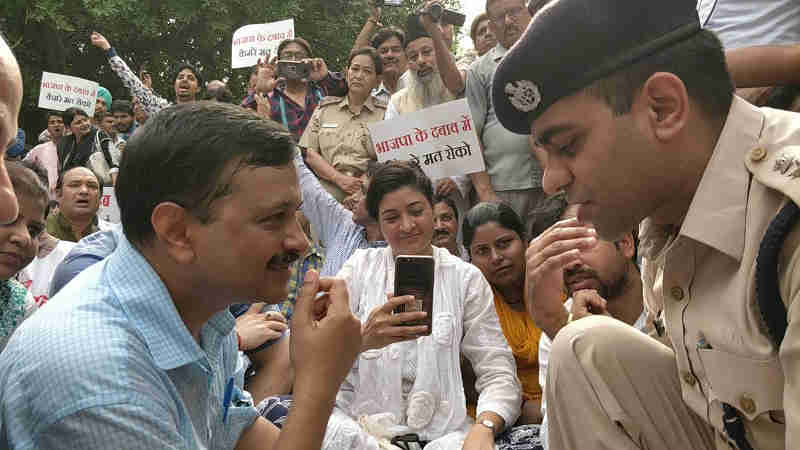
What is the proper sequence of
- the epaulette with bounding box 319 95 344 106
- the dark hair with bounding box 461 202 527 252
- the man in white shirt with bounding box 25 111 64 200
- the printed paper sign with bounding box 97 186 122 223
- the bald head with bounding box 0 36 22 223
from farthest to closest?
the man in white shirt with bounding box 25 111 64 200, the printed paper sign with bounding box 97 186 122 223, the epaulette with bounding box 319 95 344 106, the dark hair with bounding box 461 202 527 252, the bald head with bounding box 0 36 22 223

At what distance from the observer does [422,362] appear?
11.0ft

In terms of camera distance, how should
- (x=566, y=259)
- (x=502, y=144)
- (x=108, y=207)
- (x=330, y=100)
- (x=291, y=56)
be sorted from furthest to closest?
(x=108, y=207) → (x=291, y=56) → (x=330, y=100) → (x=502, y=144) → (x=566, y=259)

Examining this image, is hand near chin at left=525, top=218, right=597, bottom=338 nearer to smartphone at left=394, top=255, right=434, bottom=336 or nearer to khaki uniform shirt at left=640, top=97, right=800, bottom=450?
khaki uniform shirt at left=640, top=97, right=800, bottom=450

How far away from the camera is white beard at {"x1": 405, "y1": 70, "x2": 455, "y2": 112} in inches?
214

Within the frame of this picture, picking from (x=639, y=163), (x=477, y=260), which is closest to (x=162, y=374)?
(x=639, y=163)

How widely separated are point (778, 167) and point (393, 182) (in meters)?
2.61

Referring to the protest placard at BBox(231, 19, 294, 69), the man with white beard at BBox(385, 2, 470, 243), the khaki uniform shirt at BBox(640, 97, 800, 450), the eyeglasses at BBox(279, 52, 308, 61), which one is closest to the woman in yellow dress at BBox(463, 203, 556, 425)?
the man with white beard at BBox(385, 2, 470, 243)

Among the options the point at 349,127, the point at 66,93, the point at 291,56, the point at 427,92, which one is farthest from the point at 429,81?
the point at 66,93

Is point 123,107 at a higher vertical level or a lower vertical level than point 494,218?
higher

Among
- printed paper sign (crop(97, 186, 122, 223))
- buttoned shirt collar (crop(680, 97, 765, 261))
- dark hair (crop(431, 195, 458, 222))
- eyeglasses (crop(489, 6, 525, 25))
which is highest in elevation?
eyeglasses (crop(489, 6, 525, 25))

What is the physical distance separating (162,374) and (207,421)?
0.96ft

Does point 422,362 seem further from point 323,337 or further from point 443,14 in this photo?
point 443,14

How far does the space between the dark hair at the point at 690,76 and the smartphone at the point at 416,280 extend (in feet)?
4.96

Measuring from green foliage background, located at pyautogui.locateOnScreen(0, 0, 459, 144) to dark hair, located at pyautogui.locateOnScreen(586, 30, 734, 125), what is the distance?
51.6 feet
